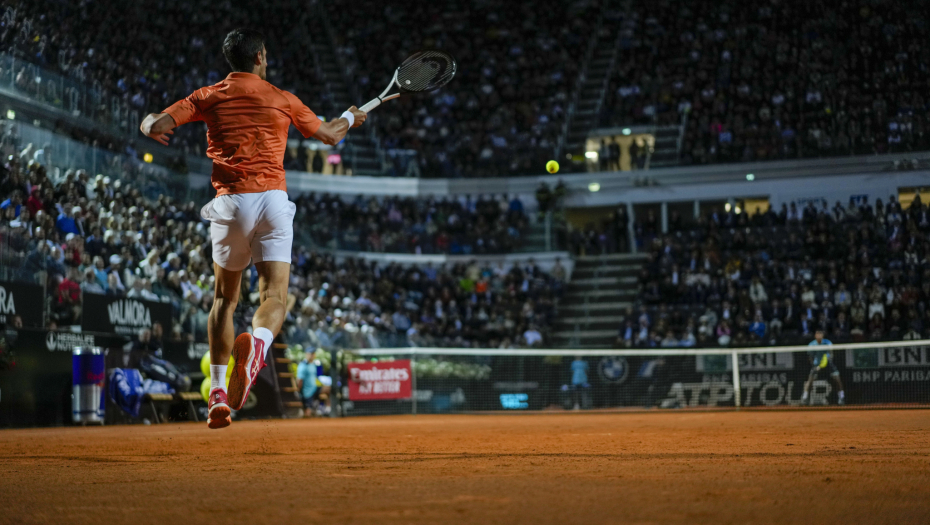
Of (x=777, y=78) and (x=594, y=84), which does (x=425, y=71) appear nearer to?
(x=777, y=78)

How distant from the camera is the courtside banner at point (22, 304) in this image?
14266 millimetres

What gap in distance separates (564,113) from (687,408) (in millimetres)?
17278

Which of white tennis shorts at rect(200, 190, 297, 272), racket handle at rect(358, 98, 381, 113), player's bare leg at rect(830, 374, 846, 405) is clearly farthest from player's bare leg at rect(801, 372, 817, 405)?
white tennis shorts at rect(200, 190, 297, 272)

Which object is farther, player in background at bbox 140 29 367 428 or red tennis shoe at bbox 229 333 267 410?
player in background at bbox 140 29 367 428

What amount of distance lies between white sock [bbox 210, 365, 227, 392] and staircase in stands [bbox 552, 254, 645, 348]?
22278mm

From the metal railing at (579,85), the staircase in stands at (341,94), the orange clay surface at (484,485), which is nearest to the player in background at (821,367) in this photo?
the orange clay surface at (484,485)

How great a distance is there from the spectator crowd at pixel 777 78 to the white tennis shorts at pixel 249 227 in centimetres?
2684

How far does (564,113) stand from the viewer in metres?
36.0

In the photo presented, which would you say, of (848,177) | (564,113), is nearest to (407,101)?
(564,113)

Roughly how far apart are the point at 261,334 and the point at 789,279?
22.2 m

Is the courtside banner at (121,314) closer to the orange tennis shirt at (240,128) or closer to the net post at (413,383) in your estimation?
the net post at (413,383)

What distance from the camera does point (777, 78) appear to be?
3362cm

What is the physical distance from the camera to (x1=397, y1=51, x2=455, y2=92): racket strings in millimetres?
8406

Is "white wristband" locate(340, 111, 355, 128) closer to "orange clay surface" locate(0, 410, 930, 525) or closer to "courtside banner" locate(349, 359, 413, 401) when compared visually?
"orange clay surface" locate(0, 410, 930, 525)
